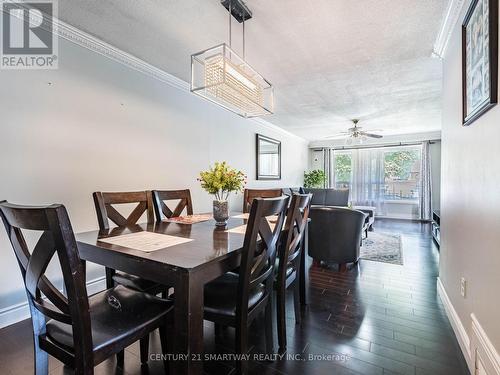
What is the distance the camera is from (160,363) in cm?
154

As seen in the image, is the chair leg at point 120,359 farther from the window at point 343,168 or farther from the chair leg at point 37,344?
the window at point 343,168

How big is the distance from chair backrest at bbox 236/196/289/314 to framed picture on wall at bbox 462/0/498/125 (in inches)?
44.9

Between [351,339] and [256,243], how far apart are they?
1131mm

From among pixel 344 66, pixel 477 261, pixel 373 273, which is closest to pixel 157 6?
pixel 344 66

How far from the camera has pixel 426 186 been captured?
21.2 feet

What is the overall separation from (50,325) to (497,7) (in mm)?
2474

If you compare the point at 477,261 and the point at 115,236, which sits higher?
the point at 115,236

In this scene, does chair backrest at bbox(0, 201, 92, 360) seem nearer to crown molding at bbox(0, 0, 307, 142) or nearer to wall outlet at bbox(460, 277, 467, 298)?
crown molding at bbox(0, 0, 307, 142)

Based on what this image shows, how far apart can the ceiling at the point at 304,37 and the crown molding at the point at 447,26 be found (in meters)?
0.05

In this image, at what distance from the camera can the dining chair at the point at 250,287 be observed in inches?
48.8

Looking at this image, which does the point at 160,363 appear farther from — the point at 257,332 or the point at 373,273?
the point at 373,273

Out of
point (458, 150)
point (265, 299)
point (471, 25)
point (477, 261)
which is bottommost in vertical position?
point (265, 299)

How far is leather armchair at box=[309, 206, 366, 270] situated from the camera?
9.80 feet

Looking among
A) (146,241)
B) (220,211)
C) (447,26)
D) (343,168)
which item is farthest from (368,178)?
(146,241)
